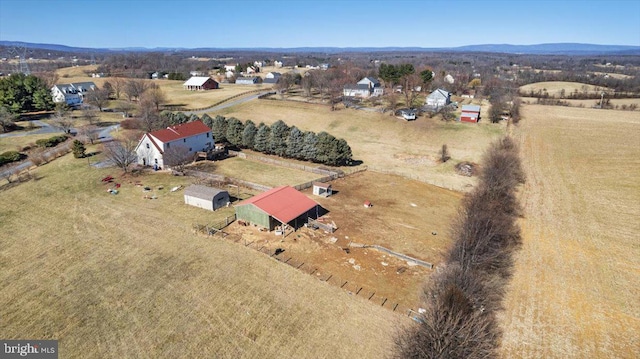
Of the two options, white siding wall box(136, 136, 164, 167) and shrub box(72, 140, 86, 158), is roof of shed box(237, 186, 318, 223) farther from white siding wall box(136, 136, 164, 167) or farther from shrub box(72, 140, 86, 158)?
shrub box(72, 140, 86, 158)

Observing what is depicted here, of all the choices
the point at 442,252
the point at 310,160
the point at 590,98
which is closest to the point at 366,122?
the point at 310,160

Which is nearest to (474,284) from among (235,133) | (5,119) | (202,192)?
(202,192)

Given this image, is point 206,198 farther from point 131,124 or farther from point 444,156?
point 131,124

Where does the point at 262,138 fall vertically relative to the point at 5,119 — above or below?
below

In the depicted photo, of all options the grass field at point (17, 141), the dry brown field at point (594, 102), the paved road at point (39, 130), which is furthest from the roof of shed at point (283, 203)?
the dry brown field at point (594, 102)

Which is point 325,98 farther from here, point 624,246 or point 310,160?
point 624,246

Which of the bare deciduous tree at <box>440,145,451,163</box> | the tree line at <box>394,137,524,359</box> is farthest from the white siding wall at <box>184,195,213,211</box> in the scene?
the bare deciduous tree at <box>440,145,451,163</box>

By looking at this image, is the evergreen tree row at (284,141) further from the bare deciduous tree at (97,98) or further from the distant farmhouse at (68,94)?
the distant farmhouse at (68,94)
